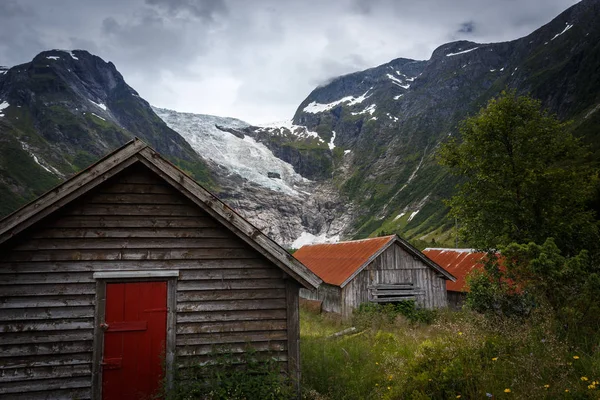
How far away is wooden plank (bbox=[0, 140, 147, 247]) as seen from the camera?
624 cm

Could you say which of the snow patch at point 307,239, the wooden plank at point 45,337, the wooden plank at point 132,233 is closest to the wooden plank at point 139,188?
the wooden plank at point 132,233

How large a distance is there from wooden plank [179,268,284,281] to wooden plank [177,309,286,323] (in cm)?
63

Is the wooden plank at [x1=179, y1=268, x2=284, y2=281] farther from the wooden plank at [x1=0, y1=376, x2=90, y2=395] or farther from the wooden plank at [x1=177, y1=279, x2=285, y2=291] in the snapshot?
the wooden plank at [x1=0, y1=376, x2=90, y2=395]

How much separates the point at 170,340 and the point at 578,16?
256 meters

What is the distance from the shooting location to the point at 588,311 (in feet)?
20.0

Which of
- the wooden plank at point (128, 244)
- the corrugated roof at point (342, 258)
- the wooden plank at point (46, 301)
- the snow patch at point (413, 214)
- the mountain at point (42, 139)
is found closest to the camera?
the wooden plank at point (46, 301)

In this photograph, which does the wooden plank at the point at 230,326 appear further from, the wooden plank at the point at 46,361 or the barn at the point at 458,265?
the barn at the point at 458,265

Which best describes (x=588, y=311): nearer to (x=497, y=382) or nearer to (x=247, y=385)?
(x=497, y=382)

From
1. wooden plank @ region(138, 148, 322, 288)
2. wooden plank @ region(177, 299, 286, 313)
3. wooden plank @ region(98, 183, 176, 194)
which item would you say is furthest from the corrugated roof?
wooden plank @ region(98, 183, 176, 194)

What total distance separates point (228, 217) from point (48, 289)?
3209 millimetres

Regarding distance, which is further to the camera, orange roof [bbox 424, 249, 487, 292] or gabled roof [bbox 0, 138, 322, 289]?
orange roof [bbox 424, 249, 487, 292]

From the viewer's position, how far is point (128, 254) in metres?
6.99

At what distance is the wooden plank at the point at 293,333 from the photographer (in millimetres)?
7230

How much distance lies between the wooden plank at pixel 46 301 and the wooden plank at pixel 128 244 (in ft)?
2.68
